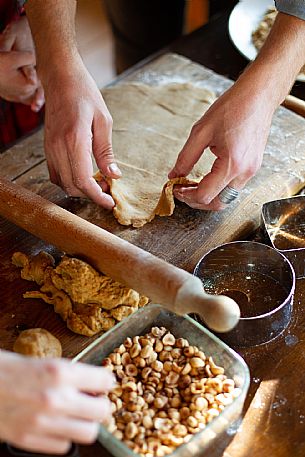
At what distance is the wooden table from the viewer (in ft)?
3.59

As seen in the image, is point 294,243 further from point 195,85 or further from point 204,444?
point 195,85

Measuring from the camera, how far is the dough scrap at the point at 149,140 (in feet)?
4.87

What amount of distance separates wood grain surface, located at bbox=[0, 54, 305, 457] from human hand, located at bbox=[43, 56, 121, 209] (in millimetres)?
93

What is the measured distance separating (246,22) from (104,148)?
77 cm

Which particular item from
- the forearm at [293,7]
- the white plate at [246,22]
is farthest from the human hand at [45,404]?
the white plate at [246,22]

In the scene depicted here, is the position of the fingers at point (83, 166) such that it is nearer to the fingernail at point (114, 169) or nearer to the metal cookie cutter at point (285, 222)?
the fingernail at point (114, 169)

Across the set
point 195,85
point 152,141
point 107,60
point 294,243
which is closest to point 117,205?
point 152,141

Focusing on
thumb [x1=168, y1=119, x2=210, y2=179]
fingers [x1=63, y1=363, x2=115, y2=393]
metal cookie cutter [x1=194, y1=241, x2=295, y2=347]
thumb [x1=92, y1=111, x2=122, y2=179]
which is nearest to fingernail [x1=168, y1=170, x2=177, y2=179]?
thumb [x1=168, y1=119, x2=210, y2=179]

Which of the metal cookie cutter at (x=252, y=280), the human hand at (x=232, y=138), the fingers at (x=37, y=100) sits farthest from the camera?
the fingers at (x=37, y=100)

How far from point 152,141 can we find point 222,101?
350 millimetres

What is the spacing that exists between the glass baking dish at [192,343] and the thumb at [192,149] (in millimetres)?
389

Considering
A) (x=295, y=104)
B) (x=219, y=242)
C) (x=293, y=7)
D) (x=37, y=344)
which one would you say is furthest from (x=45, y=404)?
(x=295, y=104)

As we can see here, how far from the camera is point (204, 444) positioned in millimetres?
1041

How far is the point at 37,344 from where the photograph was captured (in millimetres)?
1152
